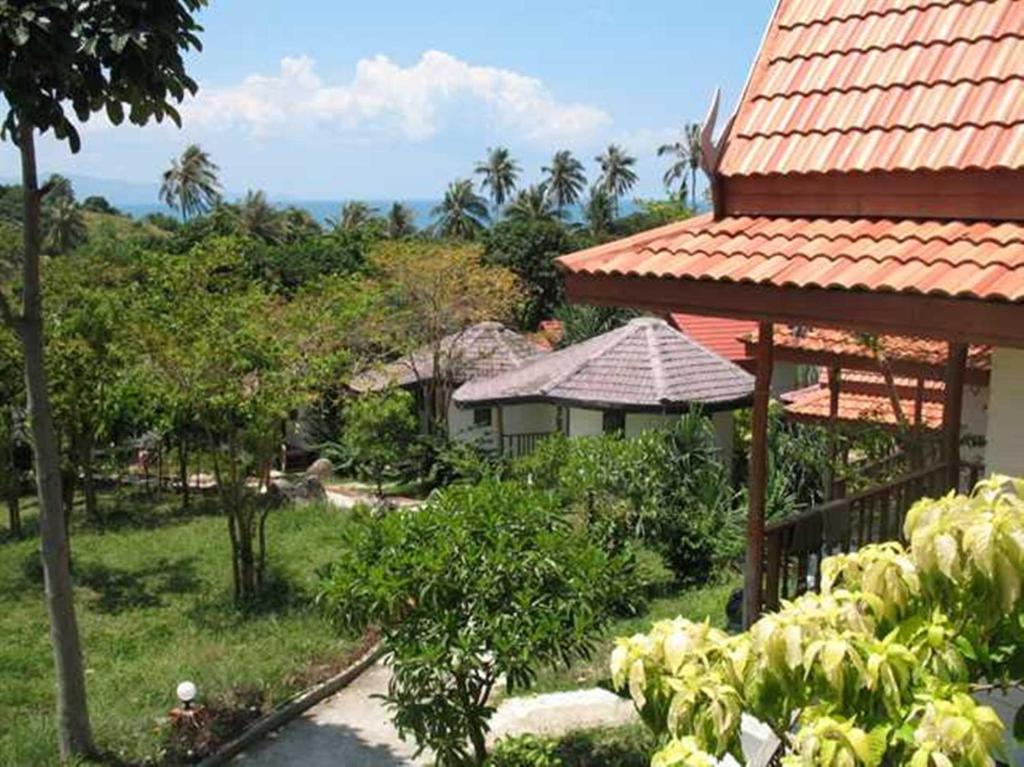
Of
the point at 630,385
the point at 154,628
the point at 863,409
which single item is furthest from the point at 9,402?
the point at 863,409

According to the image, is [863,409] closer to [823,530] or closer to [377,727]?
[823,530]

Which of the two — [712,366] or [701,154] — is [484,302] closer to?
[712,366]

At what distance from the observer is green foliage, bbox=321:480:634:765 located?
675 centimetres

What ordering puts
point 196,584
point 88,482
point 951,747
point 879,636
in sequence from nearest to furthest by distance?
point 951,747
point 879,636
point 196,584
point 88,482

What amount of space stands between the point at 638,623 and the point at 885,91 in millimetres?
7705

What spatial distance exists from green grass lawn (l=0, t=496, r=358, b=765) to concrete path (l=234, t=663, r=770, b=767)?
0.57 meters

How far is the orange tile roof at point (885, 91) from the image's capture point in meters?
4.70

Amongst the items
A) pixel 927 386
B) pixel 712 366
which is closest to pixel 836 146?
pixel 927 386

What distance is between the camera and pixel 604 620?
286 inches

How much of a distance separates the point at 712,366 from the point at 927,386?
395 inches

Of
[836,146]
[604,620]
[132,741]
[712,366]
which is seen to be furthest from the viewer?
[712,366]

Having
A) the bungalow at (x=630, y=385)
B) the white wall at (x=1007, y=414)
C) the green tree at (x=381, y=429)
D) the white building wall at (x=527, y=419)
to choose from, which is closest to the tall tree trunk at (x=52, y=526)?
the white wall at (x=1007, y=414)

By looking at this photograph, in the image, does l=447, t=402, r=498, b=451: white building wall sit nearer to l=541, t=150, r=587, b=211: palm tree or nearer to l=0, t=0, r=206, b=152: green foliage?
l=0, t=0, r=206, b=152: green foliage

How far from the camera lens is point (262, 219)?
66.4m
